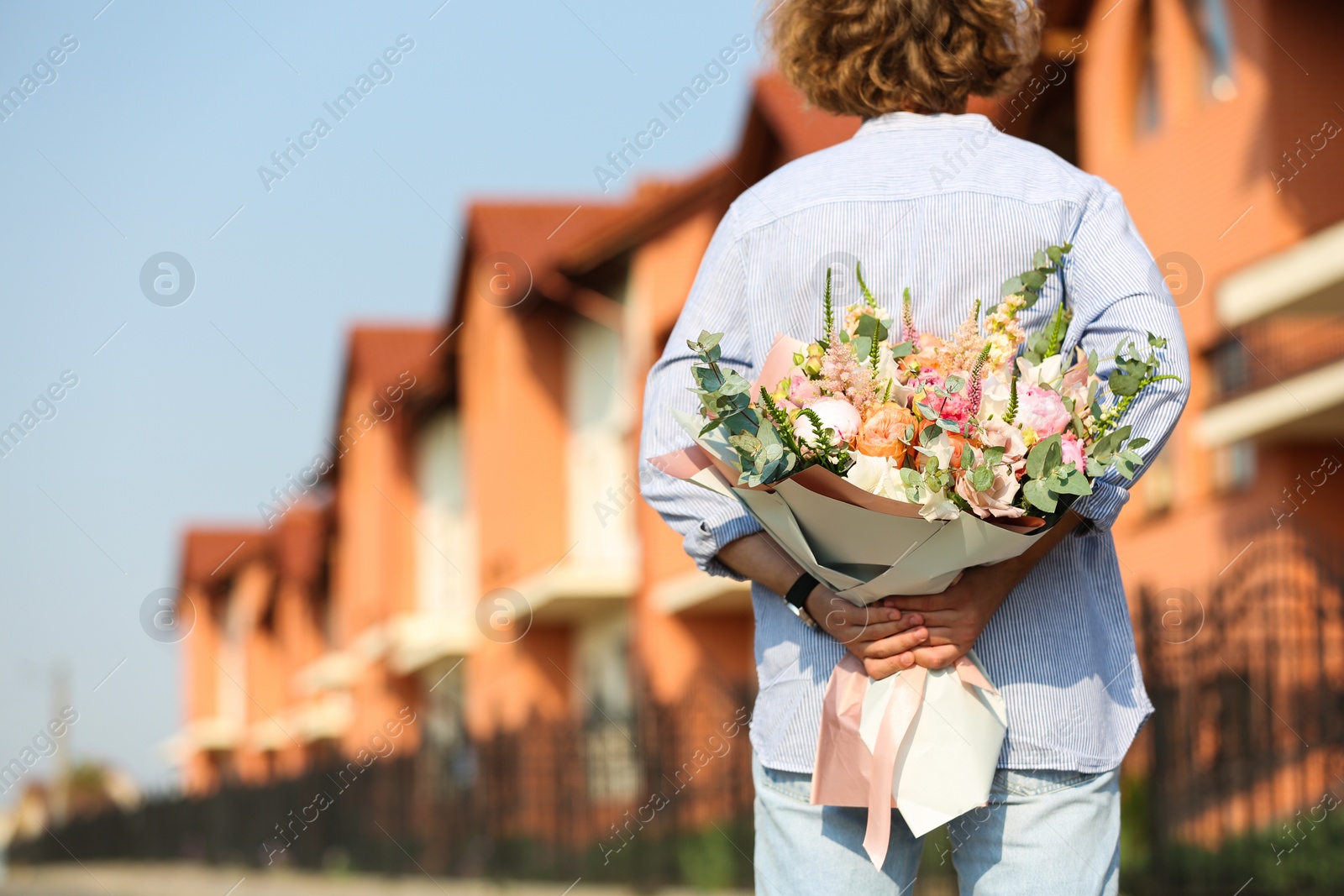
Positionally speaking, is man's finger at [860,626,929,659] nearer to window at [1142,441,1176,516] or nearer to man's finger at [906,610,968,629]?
man's finger at [906,610,968,629]

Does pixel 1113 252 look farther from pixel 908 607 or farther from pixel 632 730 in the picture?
pixel 632 730

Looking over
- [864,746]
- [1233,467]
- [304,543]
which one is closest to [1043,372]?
[864,746]

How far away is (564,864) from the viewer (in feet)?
52.7

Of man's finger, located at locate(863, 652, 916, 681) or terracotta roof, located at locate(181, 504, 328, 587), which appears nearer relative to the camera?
man's finger, located at locate(863, 652, 916, 681)

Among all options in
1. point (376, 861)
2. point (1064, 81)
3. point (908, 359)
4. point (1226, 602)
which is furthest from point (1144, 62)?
point (908, 359)

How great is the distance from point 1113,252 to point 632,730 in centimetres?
1267

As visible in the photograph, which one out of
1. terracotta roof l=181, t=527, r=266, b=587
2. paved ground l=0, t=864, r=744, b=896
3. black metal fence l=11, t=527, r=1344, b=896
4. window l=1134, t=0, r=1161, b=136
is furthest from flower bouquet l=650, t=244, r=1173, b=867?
terracotta roof l=181, t=527, r=266, b=587

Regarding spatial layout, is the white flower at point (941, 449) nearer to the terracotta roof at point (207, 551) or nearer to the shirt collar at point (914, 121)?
the shirt collar at point (914, 121)

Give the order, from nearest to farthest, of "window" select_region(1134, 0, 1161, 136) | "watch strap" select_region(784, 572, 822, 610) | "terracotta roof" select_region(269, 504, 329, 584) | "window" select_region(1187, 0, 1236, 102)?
"watch strap" select_region(784, 572, 822, 610) < "window" select_region(1187, 0, 1236, 102) < "window" select_region(1134, 0, 1161, 136) < "terracotta roof" select_region(269, 504, 329, 584)

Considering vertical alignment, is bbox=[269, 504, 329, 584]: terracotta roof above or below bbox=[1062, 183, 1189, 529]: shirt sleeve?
above

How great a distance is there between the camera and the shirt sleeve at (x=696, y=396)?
263cm

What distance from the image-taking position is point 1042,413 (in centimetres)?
222

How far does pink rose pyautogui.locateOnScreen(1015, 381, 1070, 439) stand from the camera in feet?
7.29

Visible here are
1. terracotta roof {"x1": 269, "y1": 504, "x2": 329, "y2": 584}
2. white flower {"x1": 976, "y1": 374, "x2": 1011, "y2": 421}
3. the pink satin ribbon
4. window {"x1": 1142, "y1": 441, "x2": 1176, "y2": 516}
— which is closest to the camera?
white flower {"x1": 976, "y1": 374, "x2": 1011, "y2": 421}
